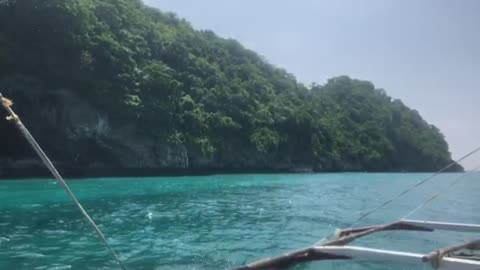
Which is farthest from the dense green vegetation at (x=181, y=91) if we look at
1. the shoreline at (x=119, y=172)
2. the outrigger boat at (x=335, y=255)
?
the outrigger boat at (x=335, y=255)

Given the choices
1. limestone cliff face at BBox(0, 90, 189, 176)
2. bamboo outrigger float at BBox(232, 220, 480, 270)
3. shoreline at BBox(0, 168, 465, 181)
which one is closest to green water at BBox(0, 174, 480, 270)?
bamboo outrigger float at BBox(232, 220, 480, 270)

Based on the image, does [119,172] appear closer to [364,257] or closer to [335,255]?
[335,255]

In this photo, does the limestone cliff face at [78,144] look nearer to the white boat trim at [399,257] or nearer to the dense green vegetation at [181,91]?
the dense green vegetation at [181,91]

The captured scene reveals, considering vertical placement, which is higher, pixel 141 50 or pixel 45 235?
pixel 141 50

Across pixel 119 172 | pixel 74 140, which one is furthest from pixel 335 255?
pixel 119 172

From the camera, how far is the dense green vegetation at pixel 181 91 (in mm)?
41125

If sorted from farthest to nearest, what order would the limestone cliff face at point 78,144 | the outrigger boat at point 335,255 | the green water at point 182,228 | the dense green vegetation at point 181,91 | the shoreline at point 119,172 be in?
the dense green vegetation at point 181,91 → the limestone cliff face at point 78,144 → the shoreline at point 119,172 → the green water at point 182,228 → the outrigger boat at point 335,255

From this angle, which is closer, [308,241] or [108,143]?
[308,241]

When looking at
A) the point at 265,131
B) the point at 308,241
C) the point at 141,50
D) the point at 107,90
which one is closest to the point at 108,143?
the point at 107,90

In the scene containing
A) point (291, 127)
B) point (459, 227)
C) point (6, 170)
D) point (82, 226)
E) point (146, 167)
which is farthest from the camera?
point (291, 127)

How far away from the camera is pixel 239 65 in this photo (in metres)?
74.5

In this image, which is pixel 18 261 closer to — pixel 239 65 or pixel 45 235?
A: pixel 45 235

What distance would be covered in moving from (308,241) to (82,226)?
710 centimetres

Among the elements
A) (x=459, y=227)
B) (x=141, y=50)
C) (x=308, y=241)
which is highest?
(x=141, y=50)
